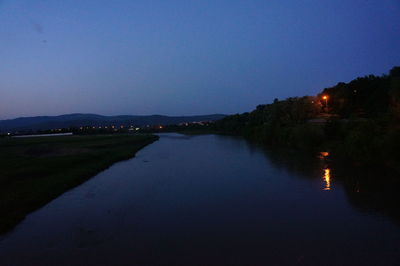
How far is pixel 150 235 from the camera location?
41.0 feet

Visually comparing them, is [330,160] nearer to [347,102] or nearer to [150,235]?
[150,235]

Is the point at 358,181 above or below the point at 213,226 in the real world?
above

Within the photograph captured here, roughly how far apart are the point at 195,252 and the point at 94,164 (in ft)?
71.3

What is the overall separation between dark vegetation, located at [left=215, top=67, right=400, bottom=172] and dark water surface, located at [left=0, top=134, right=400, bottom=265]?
5057mm

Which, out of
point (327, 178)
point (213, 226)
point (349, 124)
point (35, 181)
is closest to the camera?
point (213, 226)

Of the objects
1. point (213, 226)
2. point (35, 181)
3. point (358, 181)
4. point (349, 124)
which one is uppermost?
point (349, 124)

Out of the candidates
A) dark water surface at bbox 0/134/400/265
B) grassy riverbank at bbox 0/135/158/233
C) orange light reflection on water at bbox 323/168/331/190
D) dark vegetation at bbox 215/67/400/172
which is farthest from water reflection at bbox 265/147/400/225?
grassy riverbank at bbox 0/135/158/233

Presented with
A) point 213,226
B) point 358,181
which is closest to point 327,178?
point 358,181

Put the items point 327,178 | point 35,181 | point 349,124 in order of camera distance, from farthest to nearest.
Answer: point 349,124, point 327,178, point 35,181

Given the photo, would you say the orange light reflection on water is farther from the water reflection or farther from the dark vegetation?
the dark vegetation

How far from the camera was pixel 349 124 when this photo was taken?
33.2 m

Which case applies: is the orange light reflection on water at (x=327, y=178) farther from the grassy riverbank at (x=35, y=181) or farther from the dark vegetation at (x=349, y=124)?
the grassy riverbank at (x=35, y=181)

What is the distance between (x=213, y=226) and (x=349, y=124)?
972 inches

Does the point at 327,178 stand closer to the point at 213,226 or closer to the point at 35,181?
the point at 213,226
